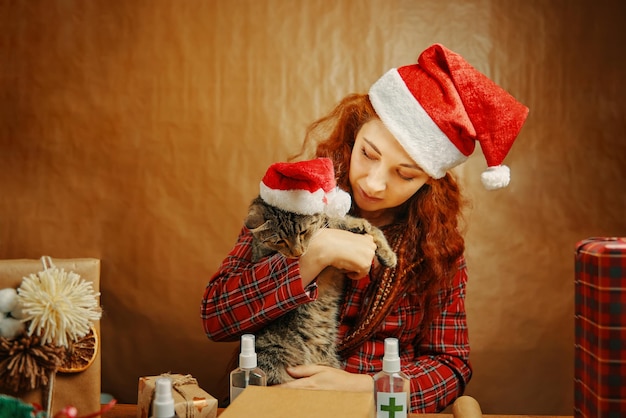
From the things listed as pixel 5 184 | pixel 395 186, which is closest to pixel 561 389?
pixel 395 186

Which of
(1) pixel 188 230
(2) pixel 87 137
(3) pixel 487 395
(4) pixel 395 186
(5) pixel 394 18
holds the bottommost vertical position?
(3) pixel 487 395

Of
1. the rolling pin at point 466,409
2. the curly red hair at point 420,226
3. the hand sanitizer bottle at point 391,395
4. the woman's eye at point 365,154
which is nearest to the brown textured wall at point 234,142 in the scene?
the curly red hair at point 420,226

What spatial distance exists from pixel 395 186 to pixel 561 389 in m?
0.70

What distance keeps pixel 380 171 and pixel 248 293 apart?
384 mm

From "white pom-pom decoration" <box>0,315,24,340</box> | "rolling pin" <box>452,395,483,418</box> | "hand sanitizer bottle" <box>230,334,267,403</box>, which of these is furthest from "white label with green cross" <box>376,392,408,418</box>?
"white pom-pom decoration" <box>0,315,24,340</box>

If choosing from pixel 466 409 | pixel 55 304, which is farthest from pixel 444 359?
pixel 55 304

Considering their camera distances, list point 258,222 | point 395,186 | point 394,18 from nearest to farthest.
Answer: point 258,222
point 395,186
point 394,18

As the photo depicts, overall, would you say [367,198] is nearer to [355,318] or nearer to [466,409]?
[355,318]

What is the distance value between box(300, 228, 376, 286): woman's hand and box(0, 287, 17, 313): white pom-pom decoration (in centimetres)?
55

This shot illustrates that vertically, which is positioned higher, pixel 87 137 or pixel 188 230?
pixel 87 137

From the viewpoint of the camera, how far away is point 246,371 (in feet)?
3.34

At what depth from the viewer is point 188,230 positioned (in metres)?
1.50

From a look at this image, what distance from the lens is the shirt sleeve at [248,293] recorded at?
1.18 metres

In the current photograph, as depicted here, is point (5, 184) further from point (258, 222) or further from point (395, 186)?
point (395, 186)
